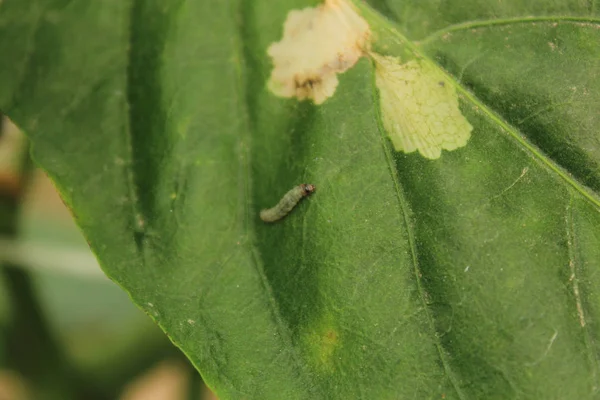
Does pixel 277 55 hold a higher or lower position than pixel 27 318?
higher

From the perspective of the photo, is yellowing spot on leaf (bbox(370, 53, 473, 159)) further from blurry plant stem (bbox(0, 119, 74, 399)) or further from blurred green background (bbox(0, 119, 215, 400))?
blurry plant stem (bbox(0, 119, 74, 399))

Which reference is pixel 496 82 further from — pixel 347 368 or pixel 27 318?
pixel 27 318

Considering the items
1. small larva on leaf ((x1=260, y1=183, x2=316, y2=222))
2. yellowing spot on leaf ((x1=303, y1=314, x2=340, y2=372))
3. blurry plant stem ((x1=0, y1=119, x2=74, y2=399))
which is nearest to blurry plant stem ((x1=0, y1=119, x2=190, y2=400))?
blurry plant stem ((x1=0, y1=119, x2=74, y2=399))

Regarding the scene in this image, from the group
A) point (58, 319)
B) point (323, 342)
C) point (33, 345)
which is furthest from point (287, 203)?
point (58, 319)

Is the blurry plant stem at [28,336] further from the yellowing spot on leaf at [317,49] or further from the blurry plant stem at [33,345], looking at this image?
the yellowing spot on leaf at [317,49]

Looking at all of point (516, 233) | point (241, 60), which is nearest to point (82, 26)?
point (241, 60)
